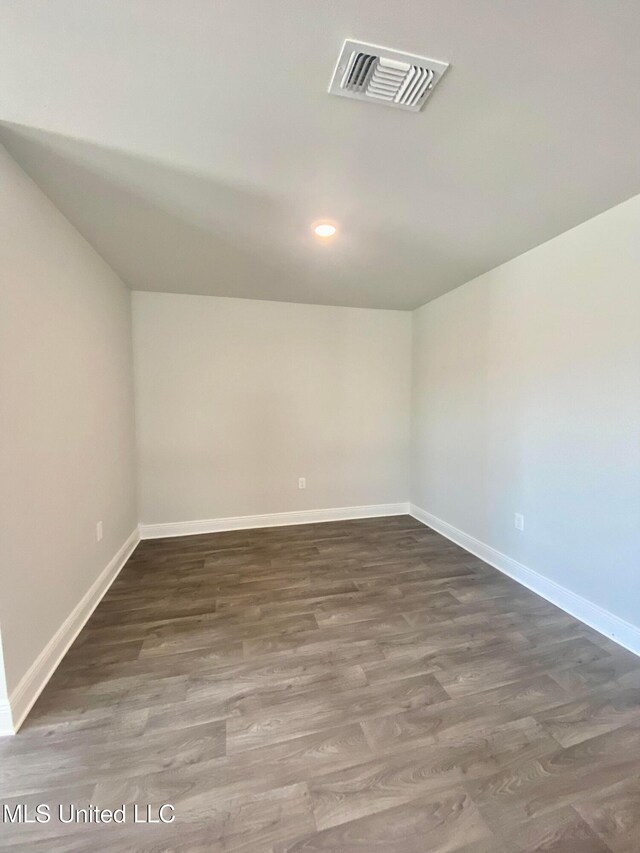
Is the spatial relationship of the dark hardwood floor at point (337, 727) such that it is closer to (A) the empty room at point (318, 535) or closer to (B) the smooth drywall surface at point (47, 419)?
(A) the empty room at point (318, 535)

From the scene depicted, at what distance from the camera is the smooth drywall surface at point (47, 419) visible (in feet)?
4.83

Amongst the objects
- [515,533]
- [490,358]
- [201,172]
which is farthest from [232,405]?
[515,533]

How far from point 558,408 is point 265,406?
2561mm

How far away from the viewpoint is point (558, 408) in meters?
2.30

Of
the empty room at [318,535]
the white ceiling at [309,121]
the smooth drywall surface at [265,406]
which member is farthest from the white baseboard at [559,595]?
the white ceiling at [309,121]

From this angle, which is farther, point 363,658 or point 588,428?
point 588,428

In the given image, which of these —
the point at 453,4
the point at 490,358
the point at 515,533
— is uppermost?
the point at 453,4

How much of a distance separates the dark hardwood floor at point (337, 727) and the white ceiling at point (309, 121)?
2.41 m

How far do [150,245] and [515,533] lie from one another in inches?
133

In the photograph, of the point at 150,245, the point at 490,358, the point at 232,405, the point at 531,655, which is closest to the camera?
the point at 531,655

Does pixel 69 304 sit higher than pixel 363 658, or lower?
higher

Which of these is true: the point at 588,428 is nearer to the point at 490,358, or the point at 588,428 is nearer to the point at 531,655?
the point at 490,358

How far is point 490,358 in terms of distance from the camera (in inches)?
113

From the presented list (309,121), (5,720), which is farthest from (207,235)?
(5,720)
